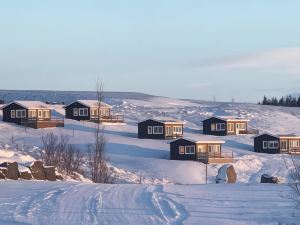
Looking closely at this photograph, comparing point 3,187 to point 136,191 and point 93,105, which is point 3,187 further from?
point 93,105

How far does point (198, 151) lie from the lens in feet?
238

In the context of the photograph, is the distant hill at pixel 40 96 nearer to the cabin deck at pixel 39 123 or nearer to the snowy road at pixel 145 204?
the cabin deck at pixel 39 123

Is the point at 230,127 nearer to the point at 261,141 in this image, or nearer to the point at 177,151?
the point at 261,141

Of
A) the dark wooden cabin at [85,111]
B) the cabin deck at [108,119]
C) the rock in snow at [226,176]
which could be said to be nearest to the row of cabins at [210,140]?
the cabin deck at [108,119]

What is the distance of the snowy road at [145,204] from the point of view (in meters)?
19.3

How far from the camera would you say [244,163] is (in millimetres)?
67062

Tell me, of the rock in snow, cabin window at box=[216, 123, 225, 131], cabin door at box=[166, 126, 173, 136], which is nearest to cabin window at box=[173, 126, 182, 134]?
cabin door at box=[166, 126, 173, 136]

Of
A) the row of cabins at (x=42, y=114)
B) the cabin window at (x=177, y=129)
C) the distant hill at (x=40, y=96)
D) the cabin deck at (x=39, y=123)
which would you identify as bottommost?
the cabin window at (x=177, y=129)

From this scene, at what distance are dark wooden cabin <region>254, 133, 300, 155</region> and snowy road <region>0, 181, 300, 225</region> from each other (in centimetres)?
5165

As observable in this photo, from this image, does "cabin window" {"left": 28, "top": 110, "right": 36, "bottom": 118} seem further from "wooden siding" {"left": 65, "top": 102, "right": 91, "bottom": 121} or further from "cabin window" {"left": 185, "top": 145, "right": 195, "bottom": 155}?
"cabin window" {"left": 185, "top": 145, "right": 195, "bottom": 155}

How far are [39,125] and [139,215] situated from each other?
6167 cm

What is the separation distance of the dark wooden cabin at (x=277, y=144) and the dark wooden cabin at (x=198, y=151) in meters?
6.58

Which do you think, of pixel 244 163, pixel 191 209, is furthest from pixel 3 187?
pixel 244 163

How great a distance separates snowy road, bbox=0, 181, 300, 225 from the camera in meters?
19.3
